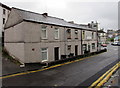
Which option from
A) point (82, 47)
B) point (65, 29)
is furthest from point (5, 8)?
point (82, 47)

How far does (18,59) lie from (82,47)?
43.0ft

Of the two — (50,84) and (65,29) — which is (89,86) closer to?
(50,84)

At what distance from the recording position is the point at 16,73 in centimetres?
929

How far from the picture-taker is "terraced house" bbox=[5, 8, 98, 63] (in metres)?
11.6

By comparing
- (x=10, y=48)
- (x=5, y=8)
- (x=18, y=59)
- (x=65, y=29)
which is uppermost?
(x=5, y=8)

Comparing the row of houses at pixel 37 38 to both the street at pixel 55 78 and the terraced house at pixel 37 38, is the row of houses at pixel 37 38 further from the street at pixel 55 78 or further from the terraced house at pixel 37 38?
the street at pixel 55 78

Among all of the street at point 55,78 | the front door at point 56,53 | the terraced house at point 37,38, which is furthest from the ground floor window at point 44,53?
the street at point 55,78

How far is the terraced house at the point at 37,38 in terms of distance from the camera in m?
11.6

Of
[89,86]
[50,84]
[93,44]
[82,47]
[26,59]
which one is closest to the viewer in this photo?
[89,86]

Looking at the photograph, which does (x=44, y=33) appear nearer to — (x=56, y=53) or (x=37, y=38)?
(x=37, y=38)

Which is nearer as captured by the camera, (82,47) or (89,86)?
(89,86)

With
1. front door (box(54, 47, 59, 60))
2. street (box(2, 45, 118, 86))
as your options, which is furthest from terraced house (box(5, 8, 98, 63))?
street (box(2, 45, 118, 86))

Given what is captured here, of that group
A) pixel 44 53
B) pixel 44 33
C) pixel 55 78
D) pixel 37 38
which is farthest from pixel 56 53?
pixel 55 78

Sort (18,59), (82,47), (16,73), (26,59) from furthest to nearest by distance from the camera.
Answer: (82,47) → (18,59) → (26,59) → (16,73)
